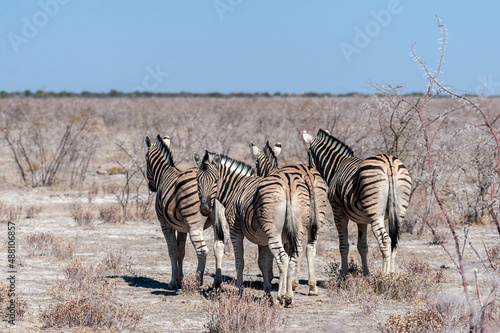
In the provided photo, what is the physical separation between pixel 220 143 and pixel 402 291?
42.6ft

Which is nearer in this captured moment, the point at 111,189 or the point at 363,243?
the point at 363,243

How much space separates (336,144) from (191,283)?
285 cm

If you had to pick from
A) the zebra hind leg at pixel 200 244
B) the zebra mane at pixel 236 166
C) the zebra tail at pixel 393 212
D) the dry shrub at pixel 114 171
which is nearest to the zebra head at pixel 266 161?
the zebra mane at pixel 236 166

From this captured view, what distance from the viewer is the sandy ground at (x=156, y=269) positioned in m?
6.82

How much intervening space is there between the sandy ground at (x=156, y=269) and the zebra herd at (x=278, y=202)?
0.48 m

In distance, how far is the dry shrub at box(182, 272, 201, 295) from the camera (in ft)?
26.1

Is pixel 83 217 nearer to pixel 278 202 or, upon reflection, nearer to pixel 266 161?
pixel 266 161

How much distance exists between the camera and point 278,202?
6871 millimetres

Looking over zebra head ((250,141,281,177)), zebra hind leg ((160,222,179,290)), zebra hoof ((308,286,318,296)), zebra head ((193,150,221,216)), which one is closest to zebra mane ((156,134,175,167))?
zebra hind leg ((160,222,179,290))

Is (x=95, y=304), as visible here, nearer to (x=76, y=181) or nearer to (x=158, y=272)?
(x=158, y=272)

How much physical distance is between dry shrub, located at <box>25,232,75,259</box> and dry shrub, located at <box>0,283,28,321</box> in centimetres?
269

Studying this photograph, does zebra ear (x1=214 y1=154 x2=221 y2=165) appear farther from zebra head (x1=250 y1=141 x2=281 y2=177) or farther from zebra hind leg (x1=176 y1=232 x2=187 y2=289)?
zebra hind leg (x1=176 y1=232 x2=187 y2=289)

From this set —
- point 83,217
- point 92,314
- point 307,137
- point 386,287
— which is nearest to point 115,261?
point 92,314

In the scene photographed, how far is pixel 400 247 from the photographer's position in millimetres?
11461
